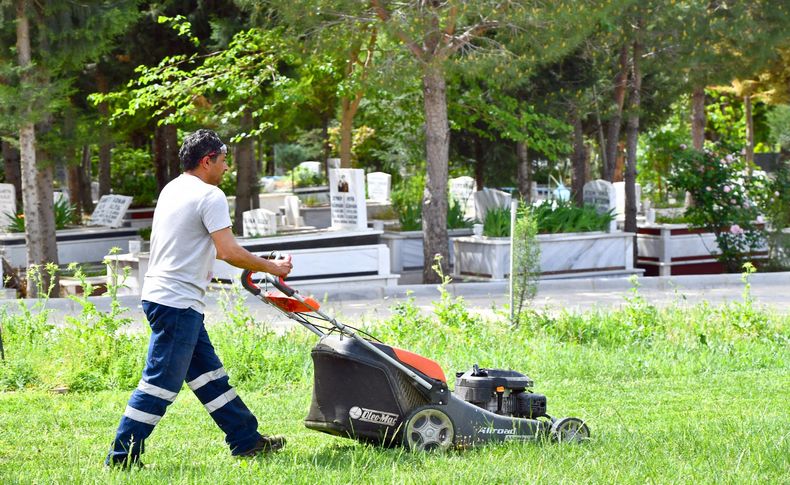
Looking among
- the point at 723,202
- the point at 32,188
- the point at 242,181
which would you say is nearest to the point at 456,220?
the point at 242,181

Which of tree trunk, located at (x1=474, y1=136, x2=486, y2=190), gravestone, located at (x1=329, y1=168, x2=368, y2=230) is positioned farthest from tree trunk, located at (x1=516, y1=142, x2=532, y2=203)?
gravestone, located at (x1=329, y1=168, x2=368, y2=230)

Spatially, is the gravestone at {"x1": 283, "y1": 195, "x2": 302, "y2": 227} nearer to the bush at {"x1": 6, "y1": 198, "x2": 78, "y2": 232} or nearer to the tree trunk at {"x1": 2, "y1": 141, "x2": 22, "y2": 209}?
the bush at {"x1": 6, "y1": 198, "x2": 78, "y2": 232}

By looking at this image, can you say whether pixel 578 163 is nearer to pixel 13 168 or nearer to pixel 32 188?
pixel 13 168

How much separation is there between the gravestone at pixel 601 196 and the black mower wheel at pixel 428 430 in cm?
1678

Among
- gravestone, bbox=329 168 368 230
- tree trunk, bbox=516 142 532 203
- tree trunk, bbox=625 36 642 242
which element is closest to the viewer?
gravestone, bbox=329 168 368 230

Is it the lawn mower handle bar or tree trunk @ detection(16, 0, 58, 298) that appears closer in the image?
the lawn mower handle bar

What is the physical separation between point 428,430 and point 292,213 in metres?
22.9

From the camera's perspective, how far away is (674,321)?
449 inches

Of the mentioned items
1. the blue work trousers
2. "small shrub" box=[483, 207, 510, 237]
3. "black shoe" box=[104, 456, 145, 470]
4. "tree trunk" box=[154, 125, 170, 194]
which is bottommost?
"black shoe" box=[104, 456, 145, 470]

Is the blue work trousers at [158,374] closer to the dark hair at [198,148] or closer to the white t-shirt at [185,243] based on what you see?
the white t-shirt at [185,243]

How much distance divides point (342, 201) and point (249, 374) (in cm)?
1033

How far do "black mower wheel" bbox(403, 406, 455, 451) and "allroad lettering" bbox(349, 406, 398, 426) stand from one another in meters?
0.08

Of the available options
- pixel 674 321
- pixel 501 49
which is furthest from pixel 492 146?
pixel 674 321

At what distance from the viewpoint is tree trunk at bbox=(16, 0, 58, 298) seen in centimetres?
1619
